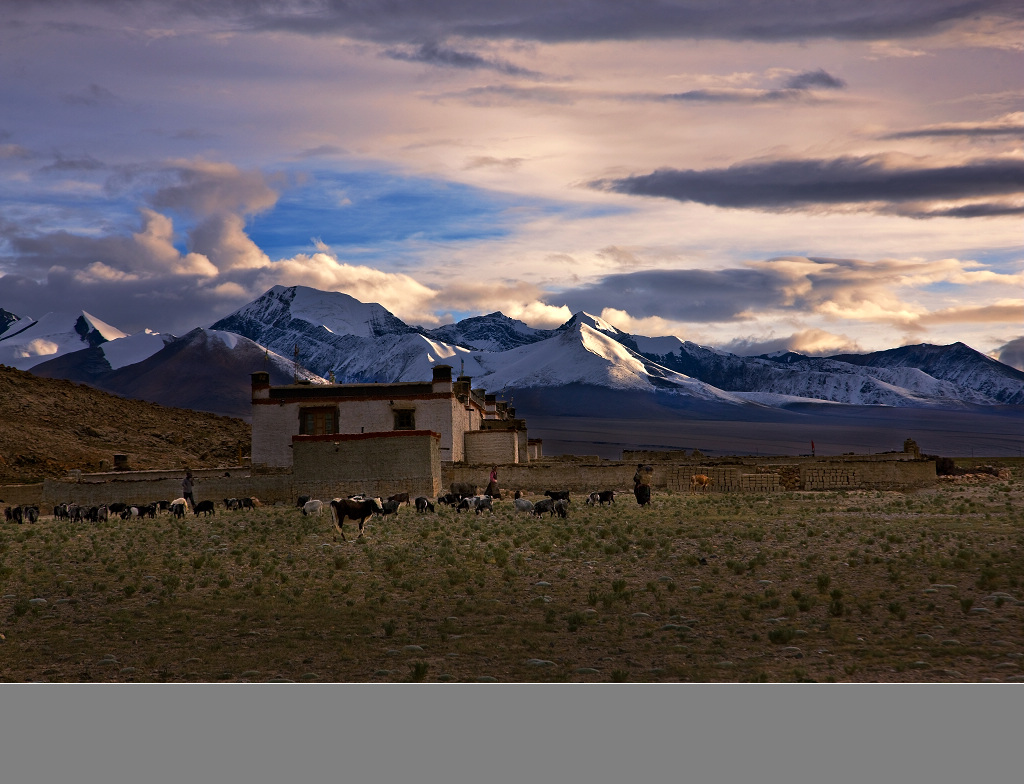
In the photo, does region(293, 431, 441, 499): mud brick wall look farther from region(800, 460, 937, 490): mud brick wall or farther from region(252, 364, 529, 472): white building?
region(800, 460, 937, 490): mud brick wall

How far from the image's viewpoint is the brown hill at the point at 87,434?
7225 cm

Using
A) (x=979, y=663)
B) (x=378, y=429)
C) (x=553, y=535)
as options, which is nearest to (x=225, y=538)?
(x=553, y=535)

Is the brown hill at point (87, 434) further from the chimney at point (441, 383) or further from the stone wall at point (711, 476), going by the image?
the stone wall at point (711, 476)

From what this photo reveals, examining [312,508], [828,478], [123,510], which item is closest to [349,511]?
[312,508]

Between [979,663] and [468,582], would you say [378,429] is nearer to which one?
[468,582]

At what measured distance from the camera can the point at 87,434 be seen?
288 ft

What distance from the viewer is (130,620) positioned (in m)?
16.2

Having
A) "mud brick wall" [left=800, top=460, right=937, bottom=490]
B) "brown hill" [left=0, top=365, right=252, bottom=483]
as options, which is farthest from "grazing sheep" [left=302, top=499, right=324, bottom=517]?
"brown hill" [left=0, top=365, right=252, bottom=483]

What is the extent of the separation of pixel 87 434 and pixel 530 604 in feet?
264

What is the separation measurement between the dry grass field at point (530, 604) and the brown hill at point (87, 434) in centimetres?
4704

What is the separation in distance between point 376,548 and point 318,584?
5.13m

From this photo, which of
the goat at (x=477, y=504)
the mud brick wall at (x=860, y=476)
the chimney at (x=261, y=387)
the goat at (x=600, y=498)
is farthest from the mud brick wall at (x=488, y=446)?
the goat at (x=477, y=504)

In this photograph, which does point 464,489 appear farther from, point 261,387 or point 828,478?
point 828,478

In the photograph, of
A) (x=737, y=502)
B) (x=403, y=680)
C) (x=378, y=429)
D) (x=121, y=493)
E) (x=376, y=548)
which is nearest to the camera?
(x=403, y=680)
